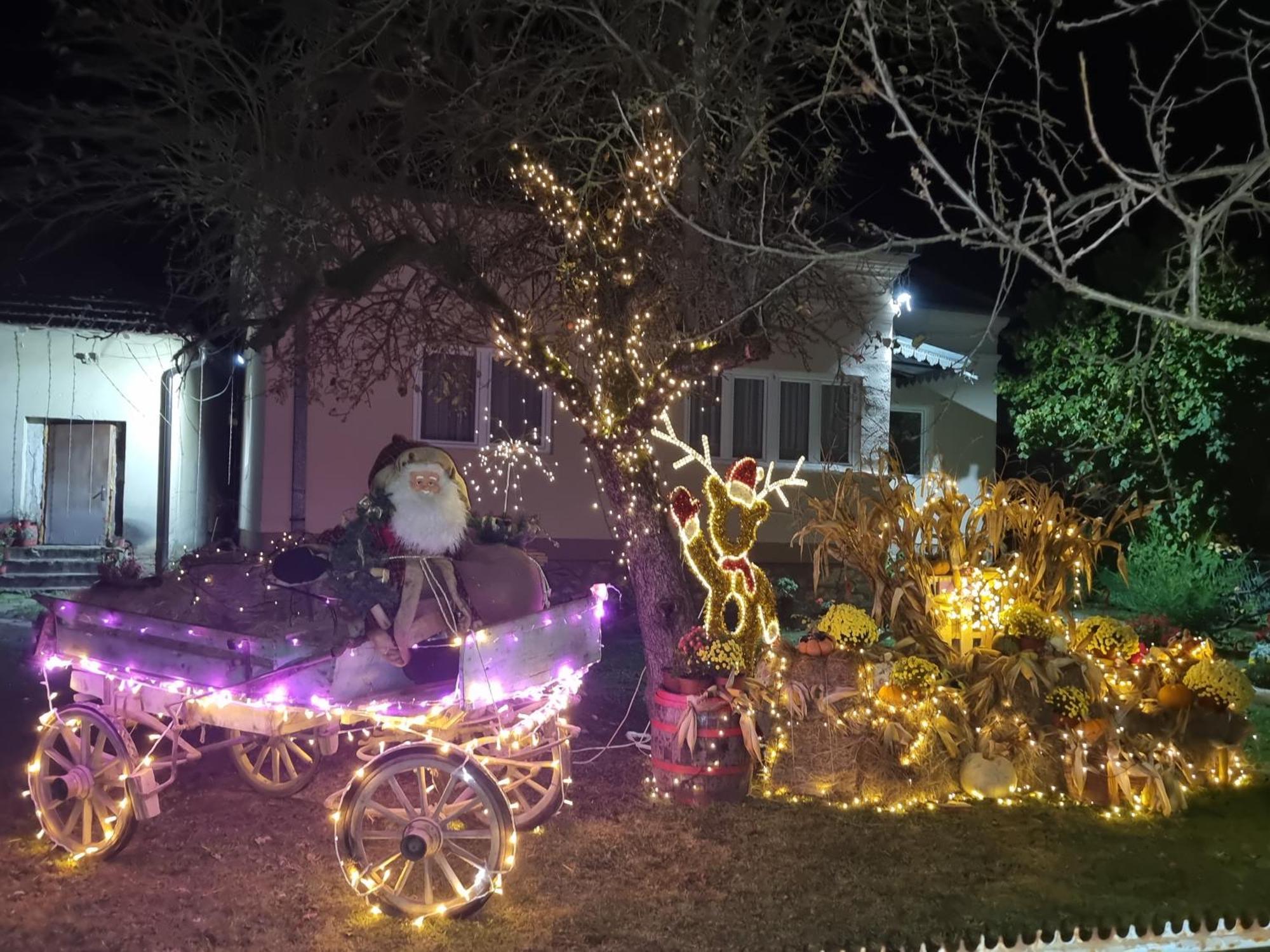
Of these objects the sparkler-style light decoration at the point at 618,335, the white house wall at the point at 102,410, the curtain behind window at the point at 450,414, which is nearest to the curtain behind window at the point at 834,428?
the curtain behind window at the point at 450,414

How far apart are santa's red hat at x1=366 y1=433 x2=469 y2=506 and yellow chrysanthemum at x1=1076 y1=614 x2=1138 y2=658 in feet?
14.9

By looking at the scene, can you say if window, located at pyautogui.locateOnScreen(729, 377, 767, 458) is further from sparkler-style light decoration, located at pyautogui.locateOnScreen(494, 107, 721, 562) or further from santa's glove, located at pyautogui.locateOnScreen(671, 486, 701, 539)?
santa's glove, located at pyautogui.locateOnScreen(671, 486, 701, 539)

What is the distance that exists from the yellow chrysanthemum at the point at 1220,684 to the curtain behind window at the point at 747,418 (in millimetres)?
7896

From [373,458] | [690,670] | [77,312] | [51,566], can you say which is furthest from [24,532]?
[690,670]

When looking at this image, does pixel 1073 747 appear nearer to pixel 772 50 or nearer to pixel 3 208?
pixel 772 50

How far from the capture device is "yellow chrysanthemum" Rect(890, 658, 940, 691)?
6.46 meters

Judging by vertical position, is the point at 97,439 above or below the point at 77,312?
below

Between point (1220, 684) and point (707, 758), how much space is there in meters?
3.33

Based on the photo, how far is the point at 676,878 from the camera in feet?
17.5

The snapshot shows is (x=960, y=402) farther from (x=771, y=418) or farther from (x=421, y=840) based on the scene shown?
(x=421, y=840)

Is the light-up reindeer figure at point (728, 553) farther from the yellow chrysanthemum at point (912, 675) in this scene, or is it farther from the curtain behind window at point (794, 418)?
the curtain behind window at point (794, 418)

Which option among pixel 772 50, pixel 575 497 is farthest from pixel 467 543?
pixel 575 497

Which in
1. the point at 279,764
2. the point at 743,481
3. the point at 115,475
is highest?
the point at 743,481

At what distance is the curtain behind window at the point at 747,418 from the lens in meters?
14.4
